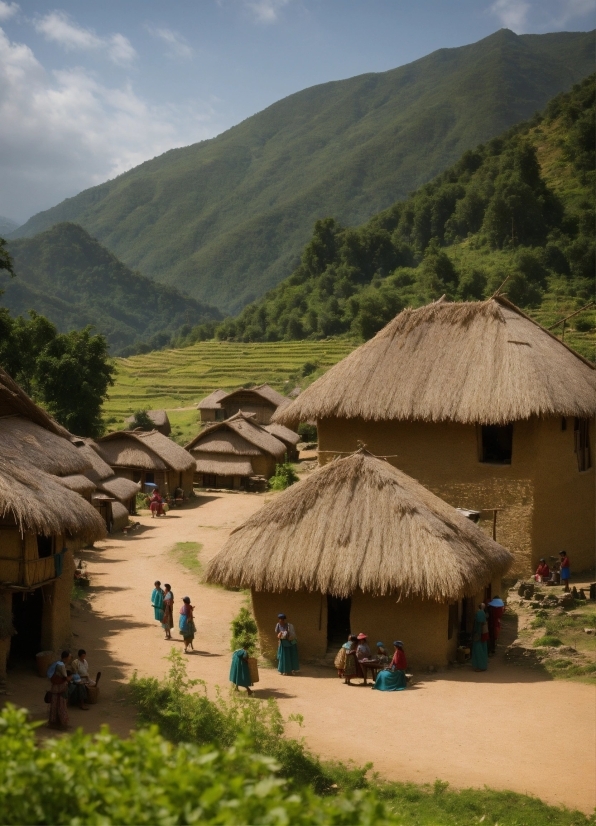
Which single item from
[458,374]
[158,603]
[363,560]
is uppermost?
[458,374]

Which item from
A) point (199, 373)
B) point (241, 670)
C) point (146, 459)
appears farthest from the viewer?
point (199, 373)

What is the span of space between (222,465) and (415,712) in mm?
25219

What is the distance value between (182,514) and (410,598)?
1833cm

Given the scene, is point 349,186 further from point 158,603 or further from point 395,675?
point 395,675

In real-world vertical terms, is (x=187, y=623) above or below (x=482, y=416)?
below

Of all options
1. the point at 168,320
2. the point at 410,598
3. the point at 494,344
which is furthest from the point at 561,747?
the point at 168,320

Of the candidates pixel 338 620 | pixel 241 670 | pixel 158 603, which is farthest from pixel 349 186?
pixel 241 670

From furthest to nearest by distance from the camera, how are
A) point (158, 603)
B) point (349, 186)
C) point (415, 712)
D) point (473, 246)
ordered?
point (349, 186) → point (473, 246) → point (158, 603) → point (415, 712)

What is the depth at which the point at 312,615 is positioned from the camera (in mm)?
14805

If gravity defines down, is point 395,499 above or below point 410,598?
above

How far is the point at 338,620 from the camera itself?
1664 cm

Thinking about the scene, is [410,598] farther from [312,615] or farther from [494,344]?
[494,344]

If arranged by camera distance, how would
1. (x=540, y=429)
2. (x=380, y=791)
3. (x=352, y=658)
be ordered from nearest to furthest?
(x=380, y=791)
(x=352, y=658)
(x=540, y=429)

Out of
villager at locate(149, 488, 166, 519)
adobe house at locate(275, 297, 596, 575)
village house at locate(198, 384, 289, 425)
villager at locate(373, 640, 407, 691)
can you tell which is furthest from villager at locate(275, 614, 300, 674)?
village house at locate(198, 384, 289, 425)
